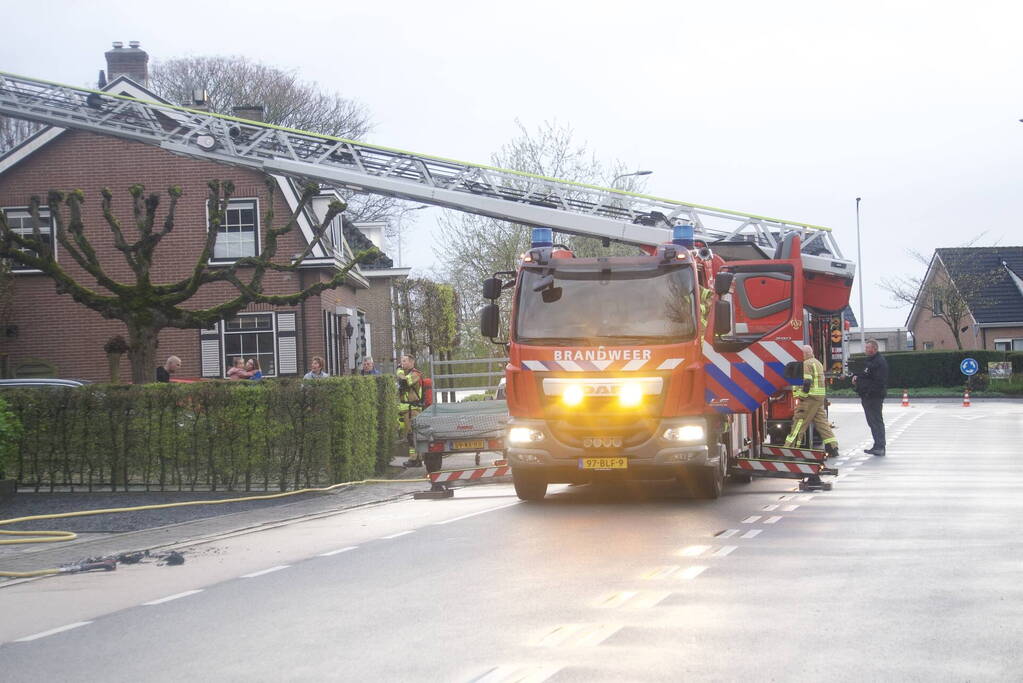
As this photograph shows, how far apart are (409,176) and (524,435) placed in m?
11.5

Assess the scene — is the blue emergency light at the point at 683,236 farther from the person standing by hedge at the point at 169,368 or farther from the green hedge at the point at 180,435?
the person standing by hedge at the point at 169,368

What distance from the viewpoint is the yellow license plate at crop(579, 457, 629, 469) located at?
14.4 metres

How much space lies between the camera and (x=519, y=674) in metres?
6.54

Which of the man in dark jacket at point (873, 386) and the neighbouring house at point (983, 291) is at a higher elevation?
the neighbouring house at point (983, 291)

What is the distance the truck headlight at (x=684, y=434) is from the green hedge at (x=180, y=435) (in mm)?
5280

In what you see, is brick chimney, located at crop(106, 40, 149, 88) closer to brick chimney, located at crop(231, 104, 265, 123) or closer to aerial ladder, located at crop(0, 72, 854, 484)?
brick chimney, located at crop(231, 104, 265, 123)

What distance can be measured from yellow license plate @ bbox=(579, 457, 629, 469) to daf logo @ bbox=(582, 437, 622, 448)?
14 centimetres

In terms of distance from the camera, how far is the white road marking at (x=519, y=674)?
6422 millimetres

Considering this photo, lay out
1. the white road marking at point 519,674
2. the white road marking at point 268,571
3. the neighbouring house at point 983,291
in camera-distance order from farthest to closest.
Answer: the neighbouring house at point 983,291, the white road marking at point 268,571, the white road marking at point 519,674

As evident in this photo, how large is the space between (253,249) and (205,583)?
2574cm

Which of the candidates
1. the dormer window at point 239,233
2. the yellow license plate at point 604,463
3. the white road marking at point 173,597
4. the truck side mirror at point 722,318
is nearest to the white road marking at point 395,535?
the yellow license plate at point 604,463

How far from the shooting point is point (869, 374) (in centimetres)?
2416

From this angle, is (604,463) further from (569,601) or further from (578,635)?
(578,635)

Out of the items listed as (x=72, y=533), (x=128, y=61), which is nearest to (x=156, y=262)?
(x=128, y=61)
